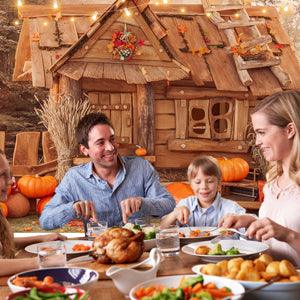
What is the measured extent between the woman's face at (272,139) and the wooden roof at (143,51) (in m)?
4.55

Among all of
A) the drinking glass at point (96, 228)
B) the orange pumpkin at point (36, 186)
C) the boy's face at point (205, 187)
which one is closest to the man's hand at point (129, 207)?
the drinking glass at point (96, 228)

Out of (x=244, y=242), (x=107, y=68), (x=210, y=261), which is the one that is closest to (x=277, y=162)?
(x=244, y=242)

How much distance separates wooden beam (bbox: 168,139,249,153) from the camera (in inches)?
330

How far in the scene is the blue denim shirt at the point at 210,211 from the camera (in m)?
4.36

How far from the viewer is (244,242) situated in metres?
3.04

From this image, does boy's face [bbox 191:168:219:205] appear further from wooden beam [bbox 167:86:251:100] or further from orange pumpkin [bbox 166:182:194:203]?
wooden beam [bbox 167:86:251:100]

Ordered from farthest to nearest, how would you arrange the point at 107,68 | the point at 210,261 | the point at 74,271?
1. the point at 107,68
2. the point at 210,261
3. the point at 74,271

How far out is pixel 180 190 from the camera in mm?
7996

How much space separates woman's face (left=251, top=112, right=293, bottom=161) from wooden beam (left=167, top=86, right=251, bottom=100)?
510 cm

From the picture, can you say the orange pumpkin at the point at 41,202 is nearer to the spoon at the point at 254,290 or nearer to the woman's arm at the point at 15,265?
the woman's arm at the point at 15,265

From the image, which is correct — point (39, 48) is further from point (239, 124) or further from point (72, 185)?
point (72, 185)

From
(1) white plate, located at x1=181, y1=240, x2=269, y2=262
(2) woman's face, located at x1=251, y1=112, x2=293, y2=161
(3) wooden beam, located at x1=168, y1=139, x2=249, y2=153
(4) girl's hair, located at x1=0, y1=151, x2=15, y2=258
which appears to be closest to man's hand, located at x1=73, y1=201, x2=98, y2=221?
(4) girl's hair, located at x1=0, y1=151, x2=15, y2=258

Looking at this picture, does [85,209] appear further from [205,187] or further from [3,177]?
[205,187]

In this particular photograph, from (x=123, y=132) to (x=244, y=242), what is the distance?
5362 mm
